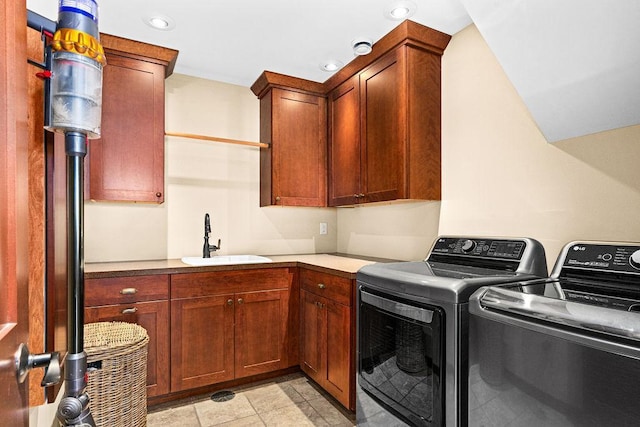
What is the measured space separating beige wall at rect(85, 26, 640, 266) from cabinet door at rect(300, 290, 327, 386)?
0.74 metres

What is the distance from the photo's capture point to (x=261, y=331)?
2607mm

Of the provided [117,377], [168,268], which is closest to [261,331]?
[168,268]

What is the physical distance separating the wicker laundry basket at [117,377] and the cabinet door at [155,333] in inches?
12.9

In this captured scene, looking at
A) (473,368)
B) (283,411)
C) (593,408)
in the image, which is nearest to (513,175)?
(473,368)

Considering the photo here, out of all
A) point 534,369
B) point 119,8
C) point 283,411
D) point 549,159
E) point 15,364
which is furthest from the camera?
point 283,411

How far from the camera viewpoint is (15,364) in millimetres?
566

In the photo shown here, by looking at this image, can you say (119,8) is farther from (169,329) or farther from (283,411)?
(283,411)

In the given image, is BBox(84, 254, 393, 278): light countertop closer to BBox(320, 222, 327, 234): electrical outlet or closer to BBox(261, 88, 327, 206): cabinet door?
BBox(261, 88, 327, 206): cabinet door

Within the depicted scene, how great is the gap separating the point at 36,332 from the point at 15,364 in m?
0.50

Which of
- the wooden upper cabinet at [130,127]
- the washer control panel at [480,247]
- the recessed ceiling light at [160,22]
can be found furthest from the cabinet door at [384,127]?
the wooden upper cabinet at [130,127]

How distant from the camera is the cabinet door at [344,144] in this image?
2.78 metres

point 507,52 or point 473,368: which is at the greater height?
point 507,52

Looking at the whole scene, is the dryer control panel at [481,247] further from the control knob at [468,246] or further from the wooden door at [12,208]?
the wooden door at [12,208]

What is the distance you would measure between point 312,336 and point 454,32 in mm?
2202
